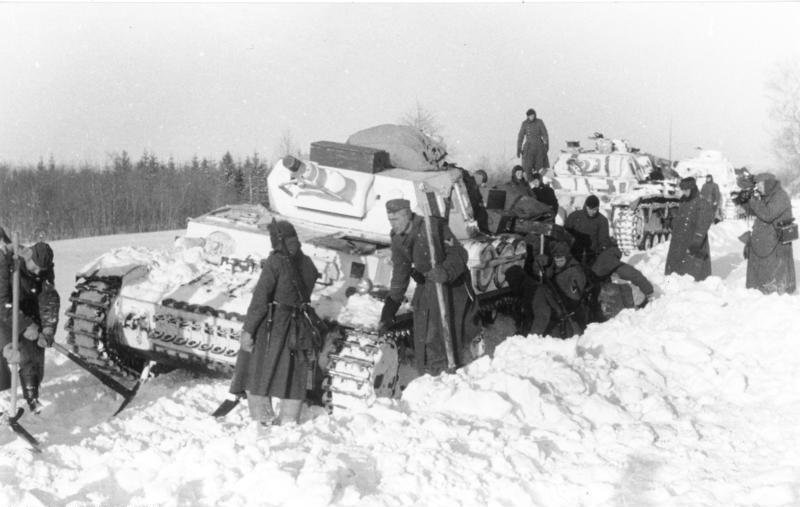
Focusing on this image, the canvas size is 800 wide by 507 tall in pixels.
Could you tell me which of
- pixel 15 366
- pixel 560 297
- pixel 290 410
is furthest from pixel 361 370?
pixel 560 297

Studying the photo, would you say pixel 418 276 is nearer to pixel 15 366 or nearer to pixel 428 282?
pixel 428 282

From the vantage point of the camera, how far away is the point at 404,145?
31.3 feet

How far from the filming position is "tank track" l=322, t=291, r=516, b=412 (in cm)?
686

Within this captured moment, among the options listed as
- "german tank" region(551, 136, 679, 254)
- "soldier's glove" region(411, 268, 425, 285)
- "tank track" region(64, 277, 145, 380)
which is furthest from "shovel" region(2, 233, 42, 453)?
"german tank" region(551, 136, 679, 254)

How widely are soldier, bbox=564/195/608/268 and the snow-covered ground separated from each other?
91.9 inches

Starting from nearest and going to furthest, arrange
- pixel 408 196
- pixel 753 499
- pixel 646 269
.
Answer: pixel 753 499, pixel 408 196, pixel 646 269

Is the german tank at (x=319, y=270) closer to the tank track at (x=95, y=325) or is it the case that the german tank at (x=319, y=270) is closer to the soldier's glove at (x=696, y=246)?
the tank track at (x=95, y=325)

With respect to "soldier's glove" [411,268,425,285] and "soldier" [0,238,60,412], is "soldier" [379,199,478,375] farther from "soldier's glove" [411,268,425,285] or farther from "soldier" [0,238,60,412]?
"soldier" [0,238,60,412]

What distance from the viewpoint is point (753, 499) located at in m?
4.87

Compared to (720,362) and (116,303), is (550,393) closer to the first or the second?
(720,362)

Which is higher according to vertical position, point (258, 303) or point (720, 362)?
point (258, 303)

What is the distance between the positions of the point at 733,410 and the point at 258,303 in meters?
3.52

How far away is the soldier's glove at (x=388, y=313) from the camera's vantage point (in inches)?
279

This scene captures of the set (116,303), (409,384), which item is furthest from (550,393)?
(116,303)
